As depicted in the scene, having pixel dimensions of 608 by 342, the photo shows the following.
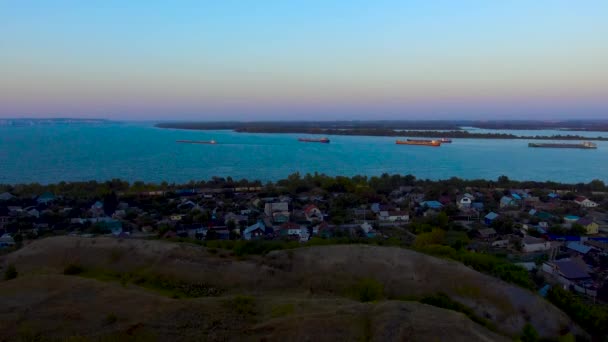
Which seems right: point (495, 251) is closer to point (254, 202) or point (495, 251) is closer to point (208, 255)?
point (208, 255)

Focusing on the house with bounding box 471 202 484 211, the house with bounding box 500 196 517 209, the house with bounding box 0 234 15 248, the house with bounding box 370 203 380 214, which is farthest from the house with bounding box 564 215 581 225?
the house with bounding box 0 234 15 248

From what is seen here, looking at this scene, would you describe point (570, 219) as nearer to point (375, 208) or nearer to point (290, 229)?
point (375, 208)

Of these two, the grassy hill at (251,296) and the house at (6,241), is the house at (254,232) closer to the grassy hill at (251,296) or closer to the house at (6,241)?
the grassy hill at (251,296)

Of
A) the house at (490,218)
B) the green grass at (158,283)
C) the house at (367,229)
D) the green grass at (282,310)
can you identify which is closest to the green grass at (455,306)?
the green grass at (282,310)

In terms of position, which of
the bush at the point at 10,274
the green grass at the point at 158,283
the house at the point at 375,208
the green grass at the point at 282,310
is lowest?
the house at the point at 375,208

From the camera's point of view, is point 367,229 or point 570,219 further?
point 570,219

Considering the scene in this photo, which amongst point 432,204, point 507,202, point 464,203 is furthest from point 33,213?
point 507,202
